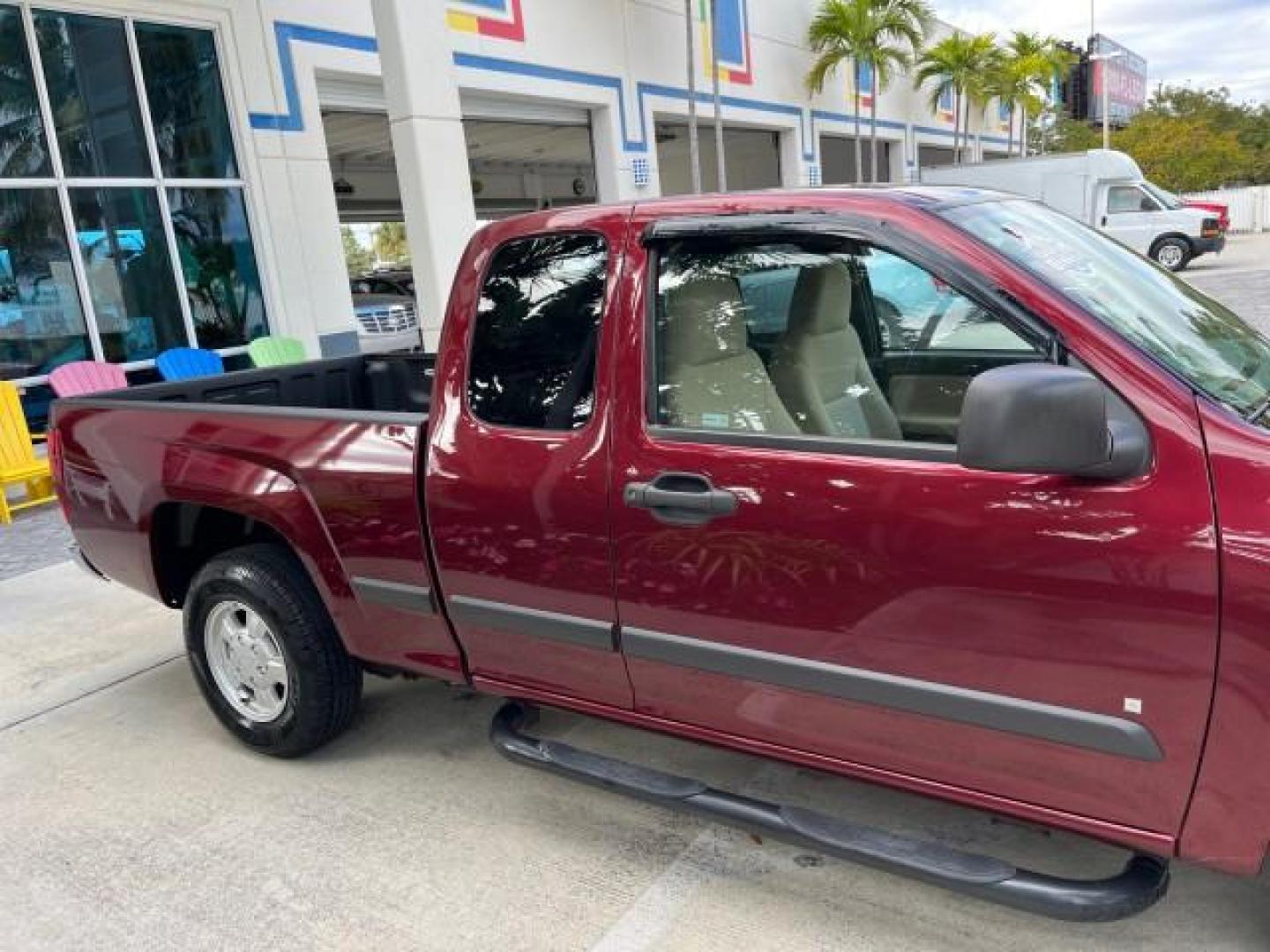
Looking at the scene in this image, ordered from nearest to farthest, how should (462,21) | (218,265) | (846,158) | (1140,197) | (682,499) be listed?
1. (682,499)
2. (218,265)
3. (462,21)
4. (1140,197)
5. (846,158)

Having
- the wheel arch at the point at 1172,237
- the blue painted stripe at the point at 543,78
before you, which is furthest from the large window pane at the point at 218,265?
the wheel arch at the point at 1172,237

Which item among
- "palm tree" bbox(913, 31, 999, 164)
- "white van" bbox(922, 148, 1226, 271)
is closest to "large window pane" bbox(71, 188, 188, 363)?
"white van" bbox(922, 148, 1226, 271)

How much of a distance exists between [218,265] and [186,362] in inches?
58.5

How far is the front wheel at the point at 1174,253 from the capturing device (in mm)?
20703

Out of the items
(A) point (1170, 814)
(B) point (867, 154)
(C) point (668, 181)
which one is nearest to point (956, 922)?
(A) point (1170, 814)

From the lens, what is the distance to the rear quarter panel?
293 cm

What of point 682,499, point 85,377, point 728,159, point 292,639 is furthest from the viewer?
point 728,159

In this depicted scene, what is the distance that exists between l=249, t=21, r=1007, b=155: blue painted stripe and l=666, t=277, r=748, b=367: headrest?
966 cm

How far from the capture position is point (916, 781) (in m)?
2.23

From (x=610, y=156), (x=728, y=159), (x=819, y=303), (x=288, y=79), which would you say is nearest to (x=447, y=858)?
(x=819, y=303)

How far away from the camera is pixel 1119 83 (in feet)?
217

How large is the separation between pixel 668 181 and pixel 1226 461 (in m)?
30.5

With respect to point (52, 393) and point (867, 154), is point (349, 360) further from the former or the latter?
point (867, 154)

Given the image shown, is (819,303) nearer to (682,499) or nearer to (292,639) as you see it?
(682,499)
